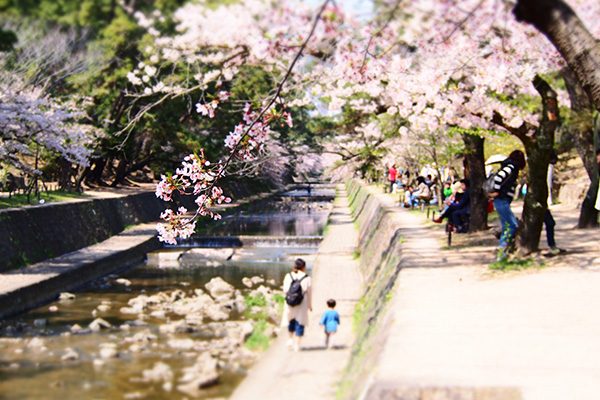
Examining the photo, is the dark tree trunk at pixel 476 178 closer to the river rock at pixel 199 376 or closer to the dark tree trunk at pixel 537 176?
the dark tree trunk at pixel 537 176

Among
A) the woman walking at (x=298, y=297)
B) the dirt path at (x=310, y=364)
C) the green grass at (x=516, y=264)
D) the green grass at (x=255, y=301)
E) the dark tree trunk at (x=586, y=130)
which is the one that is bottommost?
the green grass at (x=255, y=301)

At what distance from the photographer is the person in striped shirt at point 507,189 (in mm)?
15469

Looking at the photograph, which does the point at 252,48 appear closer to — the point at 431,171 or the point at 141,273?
the point at 141,273

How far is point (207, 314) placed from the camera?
19.7m

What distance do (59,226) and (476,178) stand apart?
48.2 ft

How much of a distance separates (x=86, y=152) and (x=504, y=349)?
2697cm

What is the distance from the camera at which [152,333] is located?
17.6m

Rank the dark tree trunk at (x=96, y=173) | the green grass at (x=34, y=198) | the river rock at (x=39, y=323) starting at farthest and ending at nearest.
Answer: the dark tree trunk at (x=96, y=173) → the green grass at (x=34, y=198) → the river rock at (x=39, y=323)

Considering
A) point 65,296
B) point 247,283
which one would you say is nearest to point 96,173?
point 247,283

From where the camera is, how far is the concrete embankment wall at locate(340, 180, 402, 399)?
9.79 m

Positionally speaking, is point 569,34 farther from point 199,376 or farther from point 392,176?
point 392,176

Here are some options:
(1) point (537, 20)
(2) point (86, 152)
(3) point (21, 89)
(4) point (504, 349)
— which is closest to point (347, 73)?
(4) point (504, 349)

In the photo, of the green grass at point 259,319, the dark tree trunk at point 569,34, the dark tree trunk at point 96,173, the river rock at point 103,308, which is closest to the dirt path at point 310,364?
the green grass at point 259,319

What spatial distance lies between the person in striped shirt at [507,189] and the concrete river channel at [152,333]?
480 centimetres
